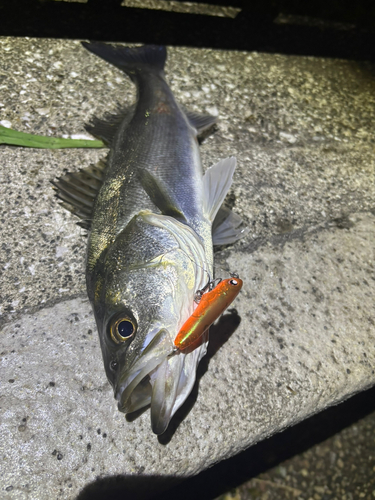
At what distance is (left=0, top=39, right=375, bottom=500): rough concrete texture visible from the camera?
1.72 m

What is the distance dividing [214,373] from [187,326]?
63 cm

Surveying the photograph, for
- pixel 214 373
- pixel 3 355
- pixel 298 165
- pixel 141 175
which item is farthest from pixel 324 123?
pixel 3 355

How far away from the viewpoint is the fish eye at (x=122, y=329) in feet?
4.93

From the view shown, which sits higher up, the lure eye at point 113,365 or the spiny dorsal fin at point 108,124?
the spiny dorsal fin at point 108,124

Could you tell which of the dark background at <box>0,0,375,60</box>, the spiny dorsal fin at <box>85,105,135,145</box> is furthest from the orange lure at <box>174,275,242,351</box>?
the dark background at <box>0,0,375,60</box>

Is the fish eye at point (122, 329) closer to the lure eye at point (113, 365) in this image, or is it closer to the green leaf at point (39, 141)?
the lure eye at point (113, 365)

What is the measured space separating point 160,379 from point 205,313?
0.32 metres

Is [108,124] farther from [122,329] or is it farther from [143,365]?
[143,365]

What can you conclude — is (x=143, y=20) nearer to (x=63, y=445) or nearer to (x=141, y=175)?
(x=141, y=175)

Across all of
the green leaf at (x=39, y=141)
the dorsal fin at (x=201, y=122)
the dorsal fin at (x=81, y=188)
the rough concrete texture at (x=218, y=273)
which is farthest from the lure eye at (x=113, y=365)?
the dorsal fin at (x=201, y=122)

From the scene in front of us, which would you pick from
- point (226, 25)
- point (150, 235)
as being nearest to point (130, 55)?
point (226, 25)

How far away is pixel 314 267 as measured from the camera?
2.38 m

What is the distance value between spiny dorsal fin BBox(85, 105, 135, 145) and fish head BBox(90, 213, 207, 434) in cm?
97

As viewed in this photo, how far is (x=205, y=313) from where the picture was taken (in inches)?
59.2
